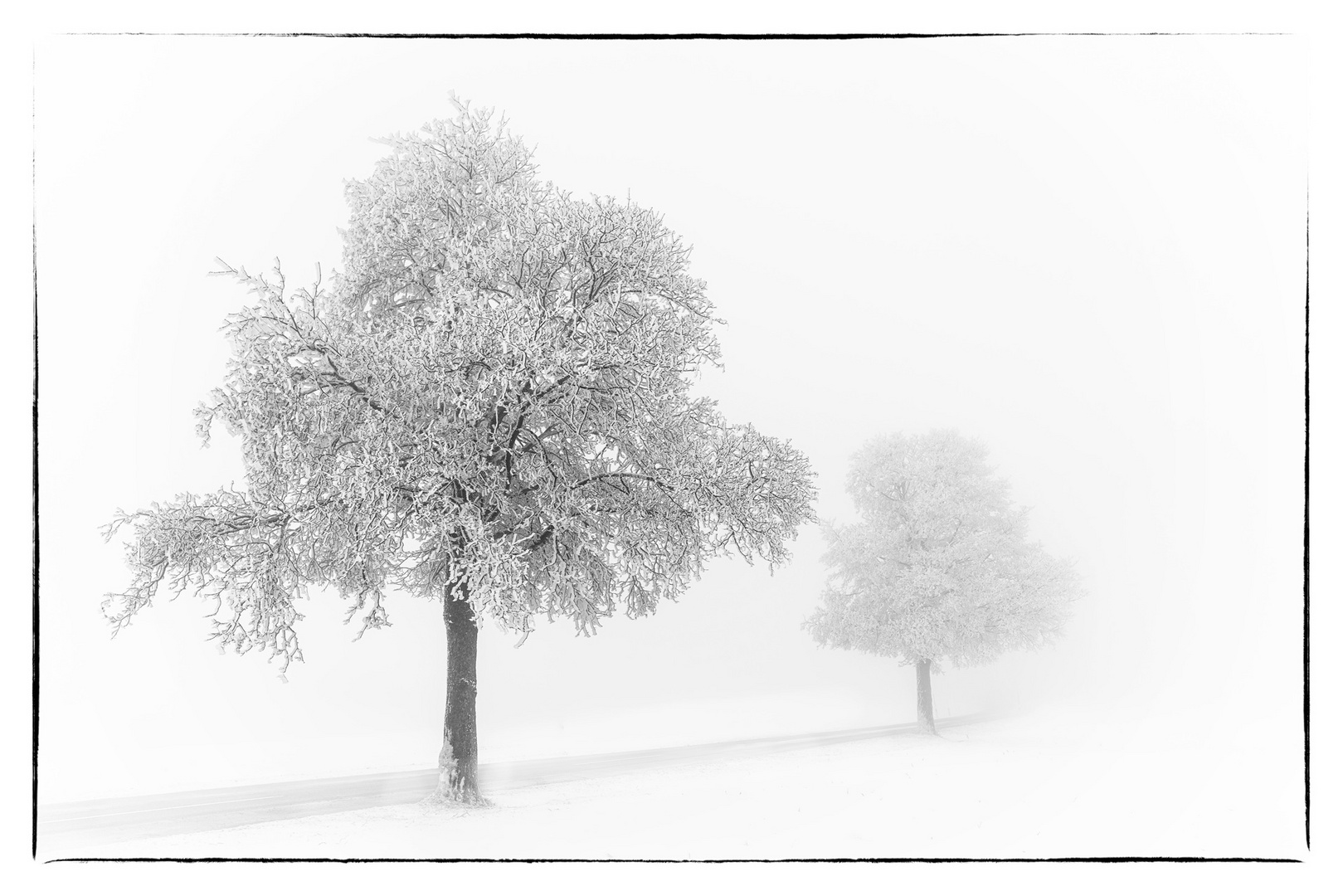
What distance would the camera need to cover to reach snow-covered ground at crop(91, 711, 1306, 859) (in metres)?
14.7

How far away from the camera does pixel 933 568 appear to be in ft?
104

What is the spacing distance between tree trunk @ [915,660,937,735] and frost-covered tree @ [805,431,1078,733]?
52mm

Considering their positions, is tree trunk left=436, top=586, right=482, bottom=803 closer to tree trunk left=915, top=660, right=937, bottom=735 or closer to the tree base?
the tree base

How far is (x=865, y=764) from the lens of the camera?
961 inches

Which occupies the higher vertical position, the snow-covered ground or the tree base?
the tree base

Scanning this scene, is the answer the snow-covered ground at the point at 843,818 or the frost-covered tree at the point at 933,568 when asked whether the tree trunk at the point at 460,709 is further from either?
the frost-covered tree at the point at 933,568

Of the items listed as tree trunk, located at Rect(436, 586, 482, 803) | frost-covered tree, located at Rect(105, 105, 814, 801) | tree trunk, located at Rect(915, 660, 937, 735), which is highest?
frost-covered tree, located at Rect(105, 105, 814, 801)

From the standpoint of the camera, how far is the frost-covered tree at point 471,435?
15547 mm

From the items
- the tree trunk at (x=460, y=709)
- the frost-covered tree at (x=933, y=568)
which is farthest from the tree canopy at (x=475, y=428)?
the frost-covered tree at (x=933, y=568)

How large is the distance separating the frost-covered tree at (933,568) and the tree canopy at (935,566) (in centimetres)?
4

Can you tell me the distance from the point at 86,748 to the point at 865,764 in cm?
2171

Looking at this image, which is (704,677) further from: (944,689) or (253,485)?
(253,485)

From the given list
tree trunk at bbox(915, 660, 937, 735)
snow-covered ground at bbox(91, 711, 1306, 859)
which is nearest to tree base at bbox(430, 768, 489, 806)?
snow-covered ground at bbox(91, 711, 1306, 859)

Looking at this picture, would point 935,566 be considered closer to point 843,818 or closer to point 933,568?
point 933,568
